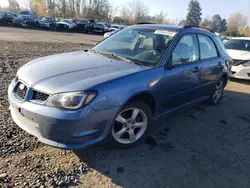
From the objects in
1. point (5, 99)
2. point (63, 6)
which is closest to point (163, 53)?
point (5, 99)

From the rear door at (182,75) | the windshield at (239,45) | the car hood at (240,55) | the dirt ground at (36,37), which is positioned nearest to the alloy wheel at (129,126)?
the rear door at (182,75)

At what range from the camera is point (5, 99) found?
4.70m

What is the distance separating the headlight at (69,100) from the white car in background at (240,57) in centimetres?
698

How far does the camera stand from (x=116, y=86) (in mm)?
2891

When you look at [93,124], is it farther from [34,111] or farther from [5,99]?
[5,99]

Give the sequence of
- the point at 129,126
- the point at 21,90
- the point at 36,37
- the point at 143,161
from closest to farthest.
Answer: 1. the point at 21,90
2. the point at 143,161
3. the point at 129,126
4. the point at 36,37

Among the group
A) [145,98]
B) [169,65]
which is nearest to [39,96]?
[145,98]

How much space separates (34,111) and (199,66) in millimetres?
2954

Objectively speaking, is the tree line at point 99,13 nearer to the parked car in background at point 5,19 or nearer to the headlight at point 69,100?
the parked car in background at point 5,19

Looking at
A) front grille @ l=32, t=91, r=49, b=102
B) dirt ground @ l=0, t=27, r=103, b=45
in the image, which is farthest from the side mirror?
dirt ground @ l=0, t=27, r=103, b=45

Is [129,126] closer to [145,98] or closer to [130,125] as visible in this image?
[130,125]

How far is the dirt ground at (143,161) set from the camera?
2.76m

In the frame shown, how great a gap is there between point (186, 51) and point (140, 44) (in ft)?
2.60

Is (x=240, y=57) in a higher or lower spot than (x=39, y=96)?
lower
